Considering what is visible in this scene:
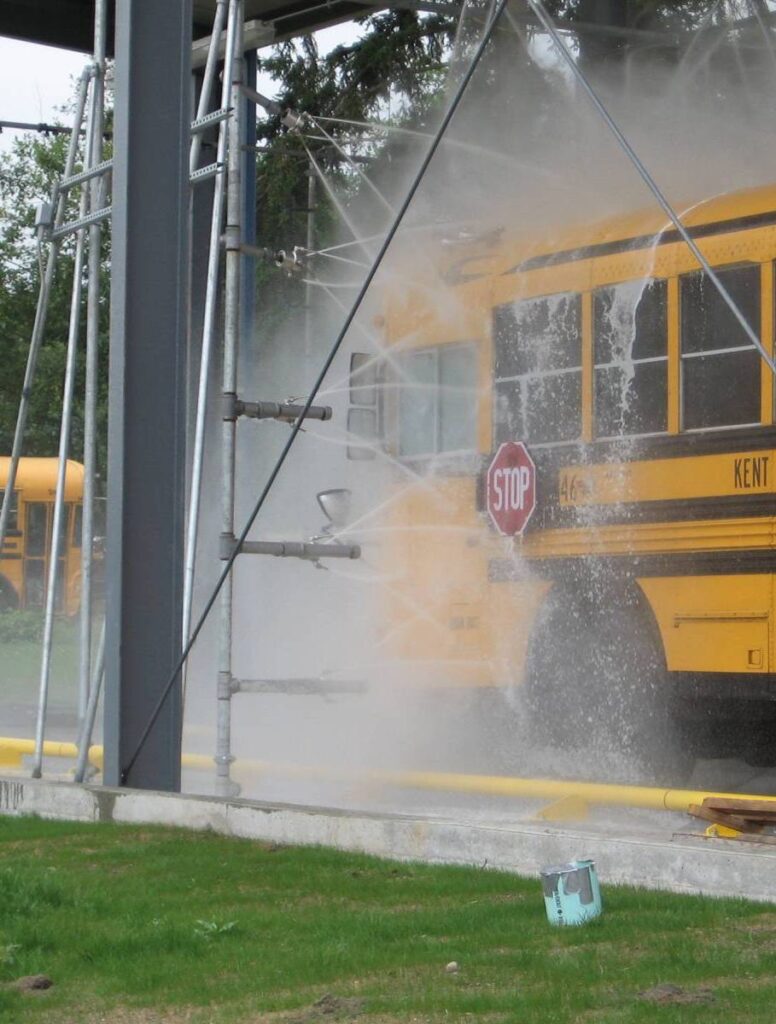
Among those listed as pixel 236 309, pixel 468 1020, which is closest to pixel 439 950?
pixel 468 1020

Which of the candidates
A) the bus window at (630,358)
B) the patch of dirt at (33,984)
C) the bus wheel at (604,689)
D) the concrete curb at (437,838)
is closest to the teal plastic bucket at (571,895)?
the concrete curb at (437,838)

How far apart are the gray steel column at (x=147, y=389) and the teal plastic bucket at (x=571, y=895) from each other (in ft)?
11.3

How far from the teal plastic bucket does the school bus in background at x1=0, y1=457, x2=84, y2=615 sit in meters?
23.2

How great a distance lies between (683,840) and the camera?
245 inches

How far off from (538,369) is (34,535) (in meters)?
19.8

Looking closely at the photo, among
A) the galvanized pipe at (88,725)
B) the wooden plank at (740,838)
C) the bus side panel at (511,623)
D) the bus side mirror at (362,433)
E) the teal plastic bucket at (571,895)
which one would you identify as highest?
the bus side mirror at (362,433)

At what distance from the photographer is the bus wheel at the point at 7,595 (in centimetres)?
2865

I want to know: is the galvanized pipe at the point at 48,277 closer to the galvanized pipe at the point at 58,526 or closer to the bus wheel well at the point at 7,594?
the galvanized pipe at the point at 58,526

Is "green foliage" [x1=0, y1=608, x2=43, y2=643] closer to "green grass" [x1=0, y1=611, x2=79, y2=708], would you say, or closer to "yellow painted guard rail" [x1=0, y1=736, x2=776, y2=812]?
"green grass" [x1=0, y1=611, x2=79, y2=708]

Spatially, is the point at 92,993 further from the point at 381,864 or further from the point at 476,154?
the point at 476,154

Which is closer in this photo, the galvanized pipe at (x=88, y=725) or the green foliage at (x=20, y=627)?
the galvanized pipe at (x=88, y=725)

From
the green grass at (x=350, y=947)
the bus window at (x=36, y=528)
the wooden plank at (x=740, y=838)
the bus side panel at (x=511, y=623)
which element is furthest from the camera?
the bus window at (x=36, y=528)

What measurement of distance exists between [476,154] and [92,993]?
10772mm

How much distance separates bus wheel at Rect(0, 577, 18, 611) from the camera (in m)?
28.6
